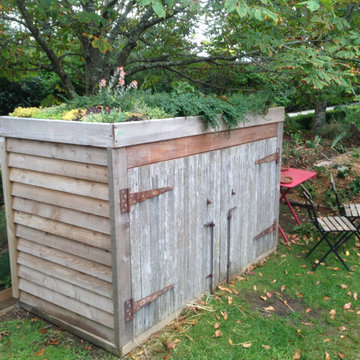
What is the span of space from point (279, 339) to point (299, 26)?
4.75 meters

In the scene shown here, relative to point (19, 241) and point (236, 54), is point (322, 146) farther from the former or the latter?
point (19, 241)

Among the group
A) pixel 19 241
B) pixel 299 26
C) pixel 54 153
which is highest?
pixel 299 26

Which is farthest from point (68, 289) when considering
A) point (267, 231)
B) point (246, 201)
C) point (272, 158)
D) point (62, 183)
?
point (272, 158)

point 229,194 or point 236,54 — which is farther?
point 236,54

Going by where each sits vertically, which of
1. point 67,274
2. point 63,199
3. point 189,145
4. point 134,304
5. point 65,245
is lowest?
point 134,304

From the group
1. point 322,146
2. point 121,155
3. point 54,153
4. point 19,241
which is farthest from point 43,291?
point 322,146

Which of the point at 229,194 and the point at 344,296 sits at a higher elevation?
the point at 229,194

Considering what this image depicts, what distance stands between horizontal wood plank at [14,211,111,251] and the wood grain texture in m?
0.77

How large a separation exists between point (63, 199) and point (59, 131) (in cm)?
63

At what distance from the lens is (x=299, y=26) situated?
654 centimetres

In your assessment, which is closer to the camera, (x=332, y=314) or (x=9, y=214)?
(x=9, y=214)

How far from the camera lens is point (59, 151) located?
3703mm

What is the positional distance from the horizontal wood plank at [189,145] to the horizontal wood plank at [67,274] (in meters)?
1.11

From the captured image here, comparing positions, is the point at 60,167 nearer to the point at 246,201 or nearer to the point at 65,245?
the point at 65,245
